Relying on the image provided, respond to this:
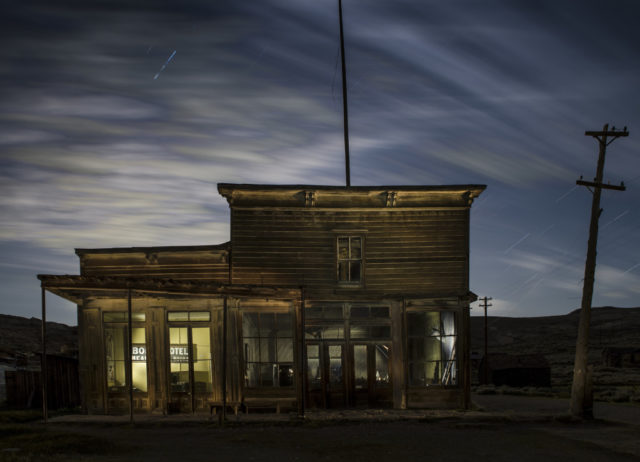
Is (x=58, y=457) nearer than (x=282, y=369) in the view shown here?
Yes

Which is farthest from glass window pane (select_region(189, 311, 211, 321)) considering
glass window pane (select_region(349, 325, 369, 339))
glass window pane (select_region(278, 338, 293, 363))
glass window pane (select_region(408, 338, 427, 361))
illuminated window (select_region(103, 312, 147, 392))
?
glass window pane (select_region(408, 338, 427, 361))

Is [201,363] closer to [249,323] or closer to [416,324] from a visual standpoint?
[249,323]

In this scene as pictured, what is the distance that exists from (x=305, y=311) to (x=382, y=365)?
9.04 ft

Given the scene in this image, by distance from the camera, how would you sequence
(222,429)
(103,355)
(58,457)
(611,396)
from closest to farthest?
(58,457) < (222,429) < (103,355) < (611,396)

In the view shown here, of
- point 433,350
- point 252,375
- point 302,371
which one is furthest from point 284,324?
point 433,350

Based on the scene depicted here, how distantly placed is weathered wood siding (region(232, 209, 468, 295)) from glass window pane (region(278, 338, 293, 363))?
65.7 inches

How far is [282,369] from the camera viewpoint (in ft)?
59.7

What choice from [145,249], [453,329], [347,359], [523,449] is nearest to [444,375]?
[453,329]

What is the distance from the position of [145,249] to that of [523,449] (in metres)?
11.4

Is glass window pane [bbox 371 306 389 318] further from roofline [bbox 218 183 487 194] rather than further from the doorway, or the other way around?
roofline [bbox 218 183 487 194]

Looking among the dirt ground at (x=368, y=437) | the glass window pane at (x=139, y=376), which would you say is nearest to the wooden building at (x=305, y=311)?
the glass window pane at (x=139, y=376)

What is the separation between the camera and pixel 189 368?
17.9 metres

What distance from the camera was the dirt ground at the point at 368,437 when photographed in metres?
11.3

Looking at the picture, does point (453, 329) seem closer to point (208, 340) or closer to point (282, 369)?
point (282, 369)
